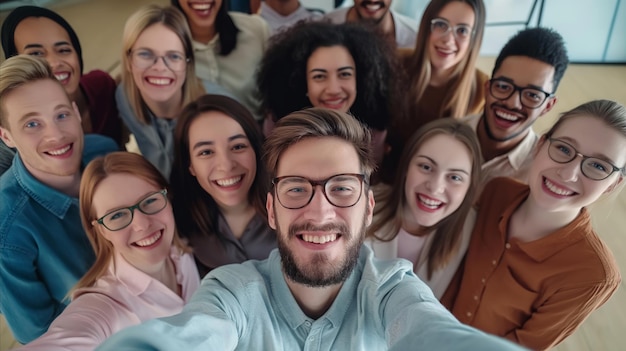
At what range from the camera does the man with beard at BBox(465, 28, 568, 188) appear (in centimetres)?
194

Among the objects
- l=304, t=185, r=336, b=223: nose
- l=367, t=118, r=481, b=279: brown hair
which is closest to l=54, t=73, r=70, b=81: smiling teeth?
l=304, t=185, r=336, b=223: nose

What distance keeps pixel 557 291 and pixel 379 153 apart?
1.11 metres

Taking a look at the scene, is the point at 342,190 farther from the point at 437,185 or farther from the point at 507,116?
the point at 507,116

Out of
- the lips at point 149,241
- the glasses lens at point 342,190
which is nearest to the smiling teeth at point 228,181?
the lips at point 149,241

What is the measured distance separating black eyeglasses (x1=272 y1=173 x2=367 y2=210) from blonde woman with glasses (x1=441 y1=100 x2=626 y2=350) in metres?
0.81

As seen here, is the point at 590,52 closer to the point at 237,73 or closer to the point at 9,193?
the point at 237,73

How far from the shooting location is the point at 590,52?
13.4ft

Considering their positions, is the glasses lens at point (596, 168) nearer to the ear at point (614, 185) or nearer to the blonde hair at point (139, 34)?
the ear at point (614, 185)

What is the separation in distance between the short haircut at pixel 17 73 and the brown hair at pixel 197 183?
1.72ft

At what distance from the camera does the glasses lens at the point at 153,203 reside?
1566 mm

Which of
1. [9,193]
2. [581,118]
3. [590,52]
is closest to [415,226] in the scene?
[581,118]

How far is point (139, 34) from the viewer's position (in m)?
2.04

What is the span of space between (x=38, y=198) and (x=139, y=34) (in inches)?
34.5

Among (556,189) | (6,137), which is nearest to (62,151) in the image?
(6,137)
